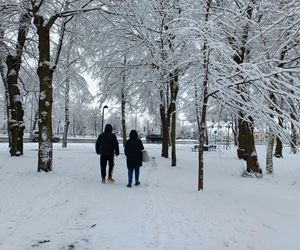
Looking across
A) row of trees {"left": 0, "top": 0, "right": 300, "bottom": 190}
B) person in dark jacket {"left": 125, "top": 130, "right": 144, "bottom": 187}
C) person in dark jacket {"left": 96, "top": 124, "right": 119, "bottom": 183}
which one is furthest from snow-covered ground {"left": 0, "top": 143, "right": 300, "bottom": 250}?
row of trees {"left": 0, "top": 0, "right": 300, "bottom": 190}

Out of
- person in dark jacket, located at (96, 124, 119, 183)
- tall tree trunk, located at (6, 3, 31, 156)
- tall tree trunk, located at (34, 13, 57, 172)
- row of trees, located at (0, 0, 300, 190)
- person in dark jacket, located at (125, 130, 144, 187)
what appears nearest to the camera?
row of trees, located at (0, 0, 300, 190)

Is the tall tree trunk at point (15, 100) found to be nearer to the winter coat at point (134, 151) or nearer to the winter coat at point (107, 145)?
the winter coat at point (107, 145)

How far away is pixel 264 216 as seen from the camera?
8461 mm

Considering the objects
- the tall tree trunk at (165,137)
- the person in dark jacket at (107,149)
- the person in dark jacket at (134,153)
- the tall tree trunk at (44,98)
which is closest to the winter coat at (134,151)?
the person in dark jacket at (134,153)

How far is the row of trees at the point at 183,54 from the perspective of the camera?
9.87 meters

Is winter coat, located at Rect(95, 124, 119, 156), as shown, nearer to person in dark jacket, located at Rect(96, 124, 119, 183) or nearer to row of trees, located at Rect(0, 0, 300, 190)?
person in dark jacket, located at Rect(96, 124, 119, 183)

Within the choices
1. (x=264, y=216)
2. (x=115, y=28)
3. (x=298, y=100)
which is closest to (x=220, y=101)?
(x=298, y=100)

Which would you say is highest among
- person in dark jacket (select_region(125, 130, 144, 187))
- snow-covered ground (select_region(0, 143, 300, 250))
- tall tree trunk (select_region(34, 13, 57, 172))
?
tall tree trunk (select_region(34, 13, 57, 172))

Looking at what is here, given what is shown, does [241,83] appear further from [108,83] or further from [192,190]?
[108,83]

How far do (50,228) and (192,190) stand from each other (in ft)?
18.2

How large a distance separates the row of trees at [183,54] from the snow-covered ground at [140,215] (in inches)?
62.9

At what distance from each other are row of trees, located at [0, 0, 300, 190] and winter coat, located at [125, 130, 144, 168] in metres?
1.47

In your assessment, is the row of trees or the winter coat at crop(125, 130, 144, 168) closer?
the row of trees

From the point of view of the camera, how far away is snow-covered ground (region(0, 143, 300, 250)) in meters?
6.07
